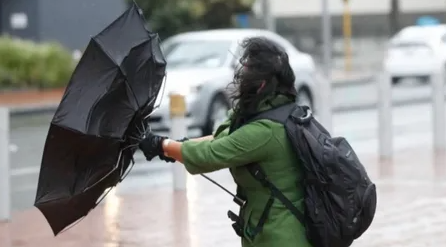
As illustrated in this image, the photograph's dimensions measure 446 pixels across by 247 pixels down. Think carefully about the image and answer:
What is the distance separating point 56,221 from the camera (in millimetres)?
4891

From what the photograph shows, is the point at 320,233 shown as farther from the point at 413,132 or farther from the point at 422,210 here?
the point at 413,132

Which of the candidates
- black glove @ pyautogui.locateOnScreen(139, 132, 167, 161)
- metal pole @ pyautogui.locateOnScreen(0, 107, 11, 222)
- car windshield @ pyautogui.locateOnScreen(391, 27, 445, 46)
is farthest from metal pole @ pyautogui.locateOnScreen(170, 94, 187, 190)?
car windshield @ pyautogui.locateOnScreen(391, 27, 445, 46)

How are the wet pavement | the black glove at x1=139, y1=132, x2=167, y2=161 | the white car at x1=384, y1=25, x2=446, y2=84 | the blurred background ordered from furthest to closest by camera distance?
the white car at x1=384, y1=25, x2=446, y2=84 → the blurred background → the wet pavement → the black glove at x1=139, y1=132, x2=167, y2=161

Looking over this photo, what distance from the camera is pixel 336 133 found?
17.9m

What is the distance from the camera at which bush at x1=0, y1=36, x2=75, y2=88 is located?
2714 centimetres

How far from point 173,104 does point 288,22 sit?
39566mm

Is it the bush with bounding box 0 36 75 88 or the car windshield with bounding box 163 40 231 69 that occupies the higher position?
the car windshield with bounding box 163 40 231 69

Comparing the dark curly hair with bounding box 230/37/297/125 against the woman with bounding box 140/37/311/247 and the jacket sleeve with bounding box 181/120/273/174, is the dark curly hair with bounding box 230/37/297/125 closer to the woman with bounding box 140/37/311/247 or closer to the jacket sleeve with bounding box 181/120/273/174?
the woman with bounding box 140/37/311/247

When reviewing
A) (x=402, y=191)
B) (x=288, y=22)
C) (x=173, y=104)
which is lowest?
(x=288, y=22)

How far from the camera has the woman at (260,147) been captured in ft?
14.9

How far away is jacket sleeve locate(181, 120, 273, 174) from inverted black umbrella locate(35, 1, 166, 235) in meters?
0.28

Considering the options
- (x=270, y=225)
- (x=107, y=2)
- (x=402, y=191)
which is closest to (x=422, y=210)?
(x=402, y=191)

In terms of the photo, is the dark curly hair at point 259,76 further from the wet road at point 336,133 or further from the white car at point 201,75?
the white car at point 201,75

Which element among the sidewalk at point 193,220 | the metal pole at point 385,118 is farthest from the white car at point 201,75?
Answer: the sidewalk at point 193,220
